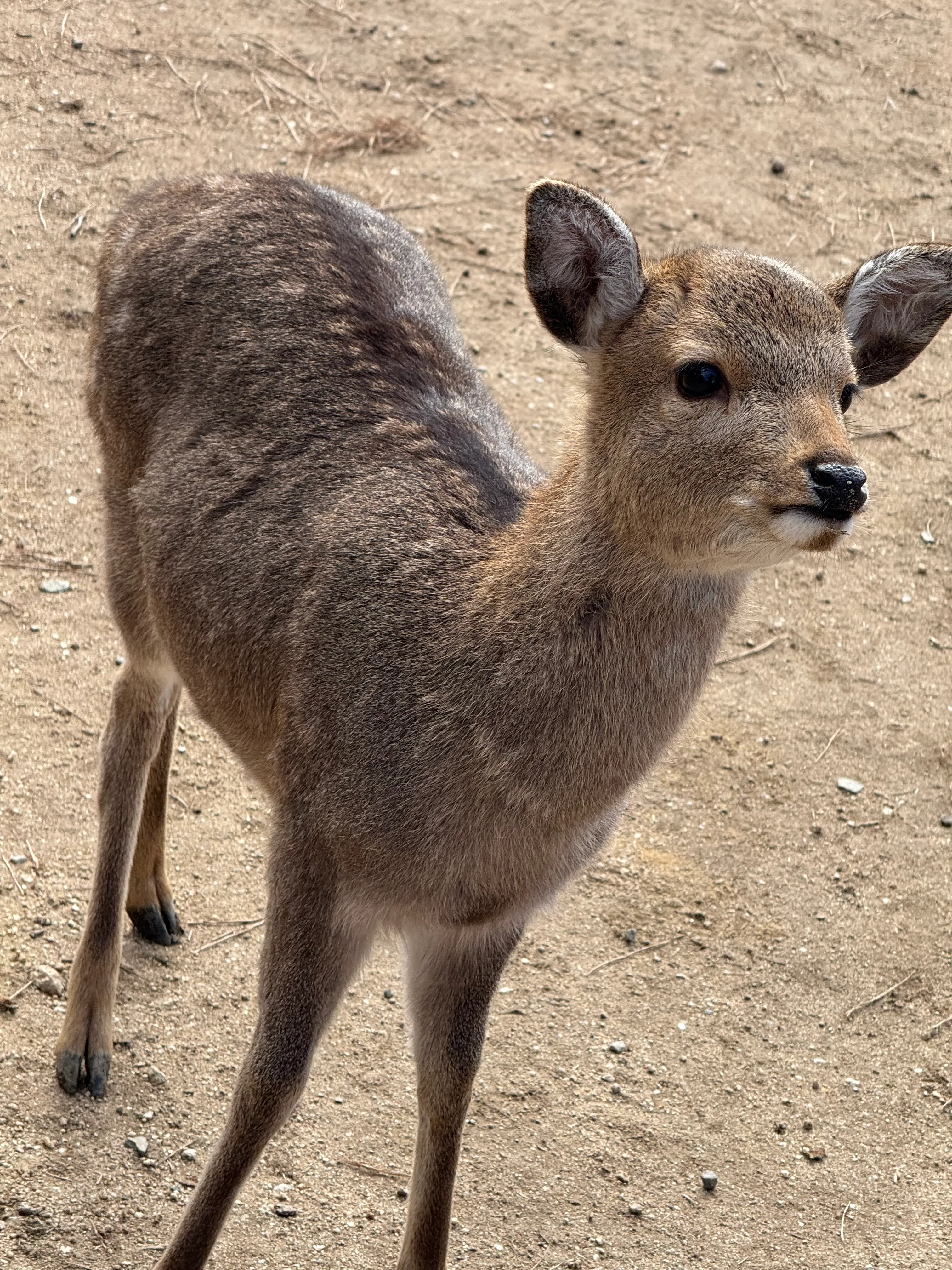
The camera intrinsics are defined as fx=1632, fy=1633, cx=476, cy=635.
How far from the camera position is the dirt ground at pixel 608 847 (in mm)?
4855

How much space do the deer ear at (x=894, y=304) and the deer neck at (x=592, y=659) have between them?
0.78 m

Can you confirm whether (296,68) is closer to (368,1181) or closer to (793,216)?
(793,216)

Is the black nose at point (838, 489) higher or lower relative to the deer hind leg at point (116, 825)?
higher

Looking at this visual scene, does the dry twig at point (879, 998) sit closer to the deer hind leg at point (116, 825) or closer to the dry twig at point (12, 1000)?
the deer hind leg at point (116, 825)

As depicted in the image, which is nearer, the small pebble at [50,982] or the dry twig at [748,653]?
the small pebble at [50,982]

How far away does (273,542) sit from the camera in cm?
431

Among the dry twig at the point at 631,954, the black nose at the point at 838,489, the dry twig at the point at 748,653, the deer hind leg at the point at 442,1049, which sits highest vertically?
the black nose at the point at 838,489

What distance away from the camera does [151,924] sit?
17.6 ft

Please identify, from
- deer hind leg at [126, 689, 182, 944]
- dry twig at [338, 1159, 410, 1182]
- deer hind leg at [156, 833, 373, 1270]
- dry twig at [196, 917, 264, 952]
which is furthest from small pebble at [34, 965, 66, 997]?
deer hind leg at [156, 833, 373, 1270]

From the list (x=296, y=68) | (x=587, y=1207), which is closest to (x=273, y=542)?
(x=587, y=1207)

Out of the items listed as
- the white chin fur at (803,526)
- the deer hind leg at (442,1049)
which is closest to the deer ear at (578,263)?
the white chin fur at (803,526)

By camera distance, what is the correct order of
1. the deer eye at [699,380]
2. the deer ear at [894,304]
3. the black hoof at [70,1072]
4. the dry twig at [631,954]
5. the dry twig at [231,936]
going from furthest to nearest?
1. the dry twig at [631,954]
2. the dry twig at [231,936]
3. the black hoof at [70,1072]
4. the deer ear at [894,304]
5. the deer eye at [699,380]

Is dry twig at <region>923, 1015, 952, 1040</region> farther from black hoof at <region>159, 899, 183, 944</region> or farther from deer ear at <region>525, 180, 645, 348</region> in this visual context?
deer ear at <region>525, 180, 645, 348</region>

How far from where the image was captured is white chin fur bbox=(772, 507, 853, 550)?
327cm
